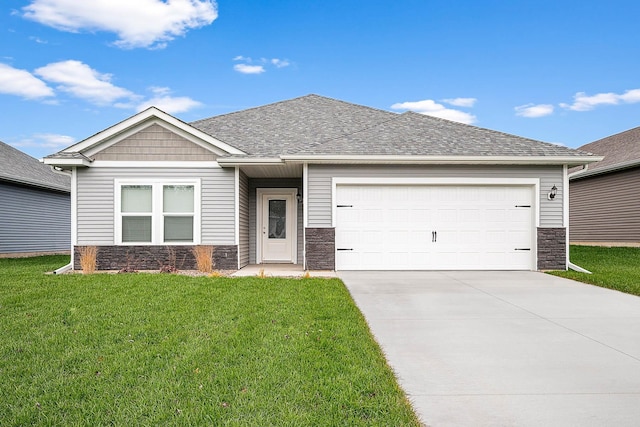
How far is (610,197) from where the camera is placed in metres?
17.3

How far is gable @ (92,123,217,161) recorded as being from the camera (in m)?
10.9

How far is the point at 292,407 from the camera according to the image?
9.33 feet

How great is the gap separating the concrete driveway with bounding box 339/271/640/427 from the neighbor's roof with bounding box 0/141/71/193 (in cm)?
1468

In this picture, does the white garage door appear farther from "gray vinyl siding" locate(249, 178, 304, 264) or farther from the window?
the window

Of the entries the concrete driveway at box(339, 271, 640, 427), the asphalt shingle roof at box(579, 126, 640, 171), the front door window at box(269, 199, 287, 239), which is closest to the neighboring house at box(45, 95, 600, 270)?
the front door window at box(269, 199, 287, 239)

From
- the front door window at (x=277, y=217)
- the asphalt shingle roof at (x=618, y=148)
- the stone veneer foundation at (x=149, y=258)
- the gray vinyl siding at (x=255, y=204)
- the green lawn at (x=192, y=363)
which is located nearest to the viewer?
the green lawn at (x=192, y=363)

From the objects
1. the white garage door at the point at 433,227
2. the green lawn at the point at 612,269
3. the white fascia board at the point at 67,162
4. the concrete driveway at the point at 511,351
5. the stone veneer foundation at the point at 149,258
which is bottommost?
the concrete driveway at the point at 511,351

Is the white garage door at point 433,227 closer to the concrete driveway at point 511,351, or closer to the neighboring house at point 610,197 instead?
the concrete driveway at point 511,351

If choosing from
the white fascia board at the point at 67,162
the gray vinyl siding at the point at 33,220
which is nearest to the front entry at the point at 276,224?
the white fascia board at the point at 67,162

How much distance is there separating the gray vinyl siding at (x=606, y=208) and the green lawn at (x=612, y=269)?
1.71 m

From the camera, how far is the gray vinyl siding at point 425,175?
1062 centimetres

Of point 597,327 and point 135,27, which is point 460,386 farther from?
point 135,27

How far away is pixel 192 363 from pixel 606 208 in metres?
19.3

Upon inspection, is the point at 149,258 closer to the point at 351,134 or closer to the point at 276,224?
the point at 276,224
